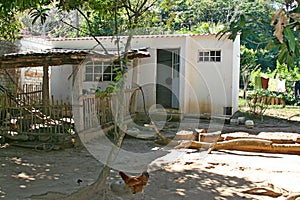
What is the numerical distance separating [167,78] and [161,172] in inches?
318

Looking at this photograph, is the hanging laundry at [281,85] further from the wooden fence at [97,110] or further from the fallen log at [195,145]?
the fallen log at [195,145]

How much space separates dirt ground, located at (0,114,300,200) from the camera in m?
4.94

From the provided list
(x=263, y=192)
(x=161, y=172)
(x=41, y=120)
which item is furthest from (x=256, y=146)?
(x=41, y=120)

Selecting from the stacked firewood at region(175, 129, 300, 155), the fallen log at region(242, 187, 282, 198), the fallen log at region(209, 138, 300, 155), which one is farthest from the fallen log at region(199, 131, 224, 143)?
the fallen log at region(242, 187, 282, 198)

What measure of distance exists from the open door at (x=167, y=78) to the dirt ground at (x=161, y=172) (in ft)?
17.1

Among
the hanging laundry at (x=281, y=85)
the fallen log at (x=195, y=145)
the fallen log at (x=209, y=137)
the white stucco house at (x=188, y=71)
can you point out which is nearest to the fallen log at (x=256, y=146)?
the fallen log at (x=195, y=145)

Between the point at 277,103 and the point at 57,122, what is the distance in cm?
1400

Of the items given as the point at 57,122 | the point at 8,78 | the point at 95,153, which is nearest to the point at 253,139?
the point at 95,153

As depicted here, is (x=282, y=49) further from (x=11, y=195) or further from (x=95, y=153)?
(x=95, y=153)

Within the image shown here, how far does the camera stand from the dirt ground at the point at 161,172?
4.94 m

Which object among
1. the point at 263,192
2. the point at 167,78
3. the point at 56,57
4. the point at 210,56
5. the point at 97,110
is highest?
the point at 210,56

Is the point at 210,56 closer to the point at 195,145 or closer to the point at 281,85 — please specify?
the point at 195,145

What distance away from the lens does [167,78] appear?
13953 mm

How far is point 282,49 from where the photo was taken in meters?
2.08
